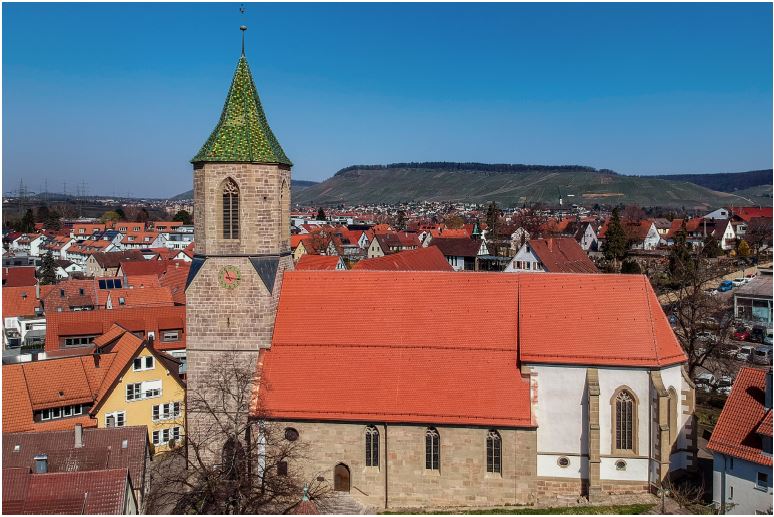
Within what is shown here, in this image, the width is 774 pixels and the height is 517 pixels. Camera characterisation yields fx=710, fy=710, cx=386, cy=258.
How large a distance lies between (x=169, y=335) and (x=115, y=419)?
13.4 m

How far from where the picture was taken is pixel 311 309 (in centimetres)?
2847

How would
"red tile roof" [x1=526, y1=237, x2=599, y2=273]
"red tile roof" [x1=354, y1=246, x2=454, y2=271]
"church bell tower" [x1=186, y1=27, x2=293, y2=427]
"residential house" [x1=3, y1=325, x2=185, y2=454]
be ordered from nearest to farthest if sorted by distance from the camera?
"church bell tower" [x1=186, y1=27, x2=293, y2=427] < "residential house" [x1=3, y1=325, x2=185, y2=454] < "red tile roof" [x1=354, y1=246, x2=454, y2=271] < "red tile roof" [x1=526, y1=237, x2=599, y2=273]

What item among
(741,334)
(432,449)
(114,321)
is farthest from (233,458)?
(741,334)

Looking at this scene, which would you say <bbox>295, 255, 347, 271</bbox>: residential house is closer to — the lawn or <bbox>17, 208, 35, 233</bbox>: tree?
the lawn

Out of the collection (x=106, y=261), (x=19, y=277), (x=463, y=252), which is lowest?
(x=19, y=277)

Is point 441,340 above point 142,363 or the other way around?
above

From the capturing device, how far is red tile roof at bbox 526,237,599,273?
7400cm

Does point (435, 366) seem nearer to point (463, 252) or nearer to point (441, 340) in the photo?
point (441, 340)

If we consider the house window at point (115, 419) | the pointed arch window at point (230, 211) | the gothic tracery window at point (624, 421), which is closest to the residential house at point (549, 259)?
the gothic tracery window at point (624, 421)

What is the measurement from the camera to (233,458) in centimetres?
2434

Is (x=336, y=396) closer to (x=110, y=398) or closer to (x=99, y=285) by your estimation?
(x=110, y=398)

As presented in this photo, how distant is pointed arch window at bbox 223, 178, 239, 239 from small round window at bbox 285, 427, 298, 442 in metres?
7.55

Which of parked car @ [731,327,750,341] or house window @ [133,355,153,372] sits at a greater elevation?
house window @ [133,355,153,372]

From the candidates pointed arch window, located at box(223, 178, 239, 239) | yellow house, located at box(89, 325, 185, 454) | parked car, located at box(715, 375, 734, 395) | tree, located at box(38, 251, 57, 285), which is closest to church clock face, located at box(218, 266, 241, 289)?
pointed arch window, located at box(223, 178, 239, 239)
